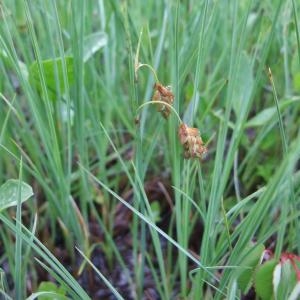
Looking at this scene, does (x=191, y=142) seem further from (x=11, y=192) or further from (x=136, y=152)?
(x=11, y=192)

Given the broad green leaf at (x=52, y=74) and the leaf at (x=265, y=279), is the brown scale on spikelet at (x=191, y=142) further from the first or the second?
the broad green leaf at (x=52, y=74)

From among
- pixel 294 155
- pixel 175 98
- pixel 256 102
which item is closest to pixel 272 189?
pixel 294 155

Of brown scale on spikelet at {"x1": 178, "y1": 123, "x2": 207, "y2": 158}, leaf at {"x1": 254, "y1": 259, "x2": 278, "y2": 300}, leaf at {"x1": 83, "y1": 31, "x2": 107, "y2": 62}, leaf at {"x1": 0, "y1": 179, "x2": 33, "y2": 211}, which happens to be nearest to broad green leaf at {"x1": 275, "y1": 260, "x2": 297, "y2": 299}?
leaf at {"x1": 254, "y1": 259, "x2": 278, "y2": 300}

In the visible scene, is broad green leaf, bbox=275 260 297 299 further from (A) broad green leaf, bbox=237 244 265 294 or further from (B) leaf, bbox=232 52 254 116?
(B) leaf, bbox=232 52 254 116

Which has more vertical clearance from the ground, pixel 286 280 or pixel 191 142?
pixel 191 142

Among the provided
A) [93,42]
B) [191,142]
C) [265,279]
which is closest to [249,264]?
[265,279]

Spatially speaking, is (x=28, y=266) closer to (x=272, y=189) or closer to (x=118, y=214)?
Answer: (x=118, y=214)

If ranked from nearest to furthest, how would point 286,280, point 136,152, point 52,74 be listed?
point 286,280
point 136,152
point 52,74
